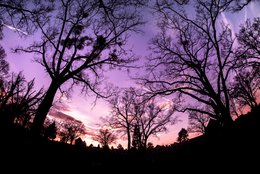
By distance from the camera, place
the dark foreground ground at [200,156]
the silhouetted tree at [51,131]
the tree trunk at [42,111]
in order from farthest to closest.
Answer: the silhouetted tree at [51,131]
the tree trunk at [42,111]
the dark foreground ground at [200,156]

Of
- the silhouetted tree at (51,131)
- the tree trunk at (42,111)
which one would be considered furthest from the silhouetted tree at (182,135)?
the tree trunk at (42,111)

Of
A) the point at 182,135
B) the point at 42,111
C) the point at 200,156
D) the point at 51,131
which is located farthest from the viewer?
the point at 182,135

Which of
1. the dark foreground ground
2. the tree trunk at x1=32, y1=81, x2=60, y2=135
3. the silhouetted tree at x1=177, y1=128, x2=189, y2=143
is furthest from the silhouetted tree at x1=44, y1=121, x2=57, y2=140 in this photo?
the dark foreground ground

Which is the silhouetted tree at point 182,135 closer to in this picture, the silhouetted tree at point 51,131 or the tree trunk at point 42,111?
the silhouetted tree at point 51,131

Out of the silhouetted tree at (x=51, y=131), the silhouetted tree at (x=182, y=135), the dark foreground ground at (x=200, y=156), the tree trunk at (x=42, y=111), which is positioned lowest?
the dark foreground ground at (x=200, y=156)

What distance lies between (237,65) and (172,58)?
528cm

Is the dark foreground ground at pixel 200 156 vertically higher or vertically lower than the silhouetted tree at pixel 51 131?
lower

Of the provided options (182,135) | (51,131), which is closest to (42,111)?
(51,131)

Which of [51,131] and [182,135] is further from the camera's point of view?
[182,135]

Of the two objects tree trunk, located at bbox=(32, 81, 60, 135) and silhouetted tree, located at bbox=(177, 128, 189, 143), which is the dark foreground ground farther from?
silhouetted tree, located at bbox=(177, 128, 189, 143)

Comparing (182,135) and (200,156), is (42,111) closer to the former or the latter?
(200,156)

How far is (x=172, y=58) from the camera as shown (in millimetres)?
16781

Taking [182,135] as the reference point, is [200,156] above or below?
below

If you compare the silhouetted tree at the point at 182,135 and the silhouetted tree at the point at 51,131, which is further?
the silhouetted tree at the point at 182,135
